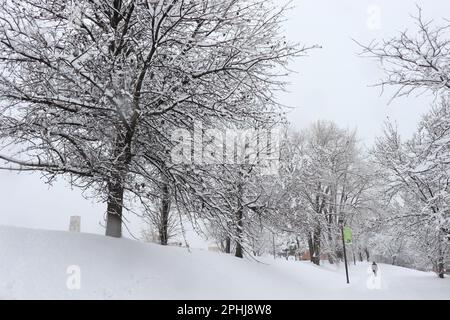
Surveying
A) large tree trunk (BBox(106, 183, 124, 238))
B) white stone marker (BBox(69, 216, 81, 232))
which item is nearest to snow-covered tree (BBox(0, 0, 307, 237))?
large tree trunk (BBox(106, 183, 124, 238))

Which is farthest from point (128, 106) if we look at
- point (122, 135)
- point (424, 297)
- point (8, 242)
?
point (424, 297)

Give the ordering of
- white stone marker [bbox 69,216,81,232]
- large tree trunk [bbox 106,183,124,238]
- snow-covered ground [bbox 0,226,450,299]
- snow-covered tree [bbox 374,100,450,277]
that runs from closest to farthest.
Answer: snow-covered ground [bbox 0,226,450,299]
large tree trunk [bbox 106,183,124,238]
white stone marker [bbox 69,216,81,232]
snow-covered tree [bbox 374,100,450,277]

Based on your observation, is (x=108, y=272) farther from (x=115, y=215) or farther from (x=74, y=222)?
(x=74, y=222)

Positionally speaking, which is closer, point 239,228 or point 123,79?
point 123,79

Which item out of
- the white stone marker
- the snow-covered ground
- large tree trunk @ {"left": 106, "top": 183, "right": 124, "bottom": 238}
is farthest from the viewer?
the white stone marker

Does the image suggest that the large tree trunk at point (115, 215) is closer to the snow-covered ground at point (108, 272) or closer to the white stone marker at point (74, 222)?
the snow-covered ground at point (108, 272)

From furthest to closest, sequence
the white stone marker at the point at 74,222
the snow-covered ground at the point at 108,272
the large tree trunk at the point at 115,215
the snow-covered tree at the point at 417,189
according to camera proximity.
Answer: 1. the snow-covered tree at the point at 417,189
2. the white stone marker at the point at 74,222
3. the large tree trunk at the point at 115,215
4. the snow-covered ground at the point at 108,272

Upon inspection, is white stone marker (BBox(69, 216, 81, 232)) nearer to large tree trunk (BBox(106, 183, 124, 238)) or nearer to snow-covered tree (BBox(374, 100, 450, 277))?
large tree trunk (BBox(106, 183, 124, 238))

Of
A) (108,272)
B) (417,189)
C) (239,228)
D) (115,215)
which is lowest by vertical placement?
(108,272)

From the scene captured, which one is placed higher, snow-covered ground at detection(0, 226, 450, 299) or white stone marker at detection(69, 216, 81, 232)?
white stone marker at detection(69, 216, 81, 232)

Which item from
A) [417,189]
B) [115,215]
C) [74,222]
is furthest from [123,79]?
[417,189]

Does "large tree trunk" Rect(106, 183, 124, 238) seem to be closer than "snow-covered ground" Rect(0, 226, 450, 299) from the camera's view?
No

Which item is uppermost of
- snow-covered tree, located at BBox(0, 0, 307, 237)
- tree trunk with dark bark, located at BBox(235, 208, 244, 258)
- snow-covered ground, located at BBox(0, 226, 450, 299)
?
snow-covered tree, located at BBox(0, 0, 307, 237)

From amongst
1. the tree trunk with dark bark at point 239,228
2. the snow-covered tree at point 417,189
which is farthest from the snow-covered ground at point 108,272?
the snow-covered tree at point 417,189
